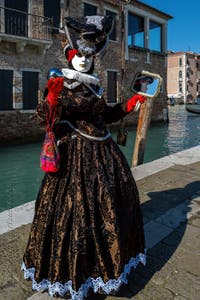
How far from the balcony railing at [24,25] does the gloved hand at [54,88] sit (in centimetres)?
1003

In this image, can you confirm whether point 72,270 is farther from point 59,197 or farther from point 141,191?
point 141,191

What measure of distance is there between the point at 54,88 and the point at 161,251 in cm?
158

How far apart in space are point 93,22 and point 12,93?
10179 mm

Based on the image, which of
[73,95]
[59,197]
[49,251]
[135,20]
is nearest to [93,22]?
[73,95]

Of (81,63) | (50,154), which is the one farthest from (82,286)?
(81,63)

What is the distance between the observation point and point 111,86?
15555mm

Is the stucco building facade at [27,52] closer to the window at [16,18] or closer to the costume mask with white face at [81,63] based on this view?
the window at [16,18]

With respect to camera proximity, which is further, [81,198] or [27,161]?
[27,161]

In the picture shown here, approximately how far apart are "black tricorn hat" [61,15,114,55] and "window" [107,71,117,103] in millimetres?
13546

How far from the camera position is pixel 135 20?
1692 cm

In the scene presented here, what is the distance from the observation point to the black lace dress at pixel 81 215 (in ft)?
5.80

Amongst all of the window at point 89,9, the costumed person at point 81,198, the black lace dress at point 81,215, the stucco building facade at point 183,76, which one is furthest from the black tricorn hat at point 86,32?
the stucco building facade at point 183,76

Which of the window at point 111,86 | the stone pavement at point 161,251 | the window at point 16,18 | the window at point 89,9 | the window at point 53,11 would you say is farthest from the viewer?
the window at point 111,86

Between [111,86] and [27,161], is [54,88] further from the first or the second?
[111,86]
